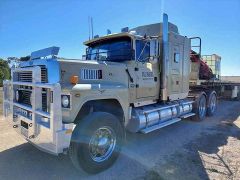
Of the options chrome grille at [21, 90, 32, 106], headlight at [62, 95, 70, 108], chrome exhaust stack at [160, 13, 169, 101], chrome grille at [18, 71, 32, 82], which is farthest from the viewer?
chrome exhaust stack at [160, 13, 169, 101]

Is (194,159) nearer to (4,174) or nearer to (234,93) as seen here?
(4,174)

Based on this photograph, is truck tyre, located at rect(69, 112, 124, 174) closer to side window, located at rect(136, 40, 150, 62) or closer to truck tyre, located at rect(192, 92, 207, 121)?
side window, located at rect(136, 40, 150, 62)

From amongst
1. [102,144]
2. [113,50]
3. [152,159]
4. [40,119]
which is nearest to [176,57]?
[113,50]

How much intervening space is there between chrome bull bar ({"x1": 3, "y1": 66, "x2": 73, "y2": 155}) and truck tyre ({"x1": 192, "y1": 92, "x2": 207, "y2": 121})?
6016 millimetres

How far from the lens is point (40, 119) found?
366 cm

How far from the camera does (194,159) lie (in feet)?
15.0

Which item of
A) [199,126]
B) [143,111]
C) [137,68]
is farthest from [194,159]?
[199,126]

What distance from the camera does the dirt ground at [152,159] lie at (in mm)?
3836

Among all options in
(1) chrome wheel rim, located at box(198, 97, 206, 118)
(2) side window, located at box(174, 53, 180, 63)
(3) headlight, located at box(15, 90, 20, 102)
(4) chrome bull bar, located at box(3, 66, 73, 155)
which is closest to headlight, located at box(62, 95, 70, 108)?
(4) chrome bull bar, located at box(3, 66, 73, 155)

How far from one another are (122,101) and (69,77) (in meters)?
1.30

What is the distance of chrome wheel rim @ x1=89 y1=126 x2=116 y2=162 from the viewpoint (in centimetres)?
390

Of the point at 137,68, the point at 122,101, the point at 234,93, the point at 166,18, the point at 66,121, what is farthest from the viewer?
the point at 234,93

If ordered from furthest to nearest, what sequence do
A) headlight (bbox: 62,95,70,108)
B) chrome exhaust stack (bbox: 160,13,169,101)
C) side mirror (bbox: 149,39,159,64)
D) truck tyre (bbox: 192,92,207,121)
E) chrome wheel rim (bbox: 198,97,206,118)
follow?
1. chrome wheel rim (bbox: 198,97,206,118)
2. truck tyre (bbox: 192,92,207,121)
3. chrome exhaust stack (bbox: 160,13,169,101)
4. side mirror (bbox: 149,39,159,64)
5. headlight (bbox: 62,95,70,108)

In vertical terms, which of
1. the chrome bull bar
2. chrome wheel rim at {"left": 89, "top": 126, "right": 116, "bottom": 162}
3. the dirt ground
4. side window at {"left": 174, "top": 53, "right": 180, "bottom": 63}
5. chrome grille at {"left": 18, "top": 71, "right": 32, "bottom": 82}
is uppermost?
side window at {"left": 174, "top": 53, "right": 180, "bottom": 63}
